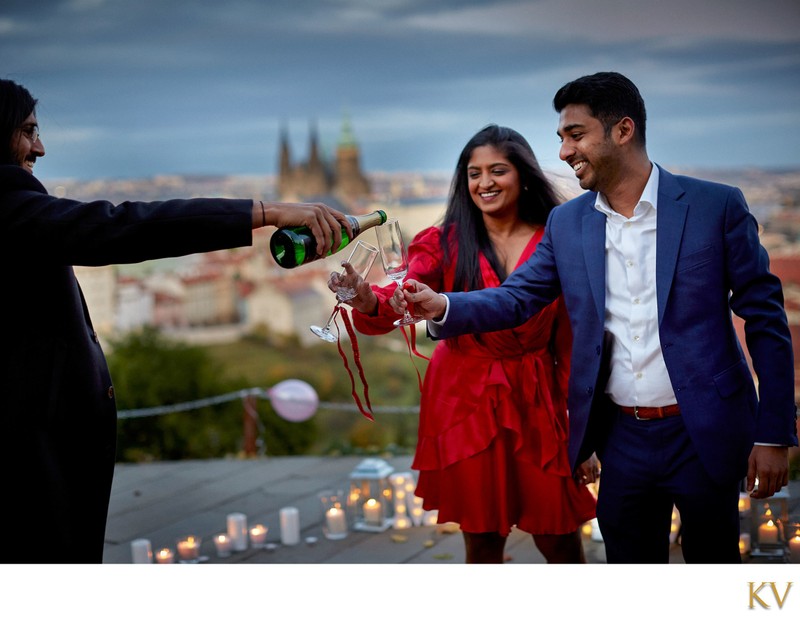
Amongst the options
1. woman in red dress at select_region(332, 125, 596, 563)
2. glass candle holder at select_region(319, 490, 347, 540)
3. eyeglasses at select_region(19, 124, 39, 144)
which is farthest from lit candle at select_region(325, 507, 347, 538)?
eyeglasses at select_region(19, 124, 39, 144)

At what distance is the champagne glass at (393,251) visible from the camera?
86.5 inches

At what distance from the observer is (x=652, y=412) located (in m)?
A: 2.04

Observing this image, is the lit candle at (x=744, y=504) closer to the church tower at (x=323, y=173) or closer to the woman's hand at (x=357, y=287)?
the woman's hand at (x=357, y=287)

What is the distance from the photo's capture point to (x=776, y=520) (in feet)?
10.5

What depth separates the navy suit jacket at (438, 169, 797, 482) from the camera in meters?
1.91

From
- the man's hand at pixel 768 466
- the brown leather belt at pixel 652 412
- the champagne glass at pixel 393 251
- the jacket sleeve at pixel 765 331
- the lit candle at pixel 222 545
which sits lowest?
the lit candle at pixel 222 545

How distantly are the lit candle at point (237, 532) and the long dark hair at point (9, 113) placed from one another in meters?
2.21

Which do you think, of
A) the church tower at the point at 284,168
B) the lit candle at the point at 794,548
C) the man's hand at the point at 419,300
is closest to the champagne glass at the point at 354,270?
the man's hand at the point at 419,300

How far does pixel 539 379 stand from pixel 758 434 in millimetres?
721

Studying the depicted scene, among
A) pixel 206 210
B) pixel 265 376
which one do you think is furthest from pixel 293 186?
pixel 206 210

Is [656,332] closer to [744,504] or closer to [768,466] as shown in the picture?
[768,466]

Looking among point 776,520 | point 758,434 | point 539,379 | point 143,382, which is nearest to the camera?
point 758,434

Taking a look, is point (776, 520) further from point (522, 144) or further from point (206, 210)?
point (206, 210)
